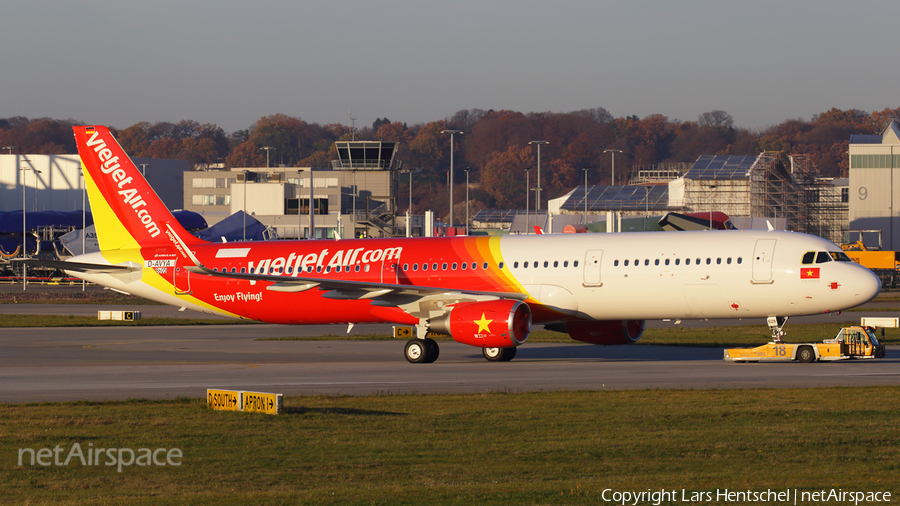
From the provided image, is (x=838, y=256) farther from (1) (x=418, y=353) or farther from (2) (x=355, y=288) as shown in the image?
(2) (x=355, y=288)

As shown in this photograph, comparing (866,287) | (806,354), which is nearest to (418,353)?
(806,354)

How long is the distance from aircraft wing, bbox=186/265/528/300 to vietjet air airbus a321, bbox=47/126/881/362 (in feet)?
0.23

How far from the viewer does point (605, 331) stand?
115 feet

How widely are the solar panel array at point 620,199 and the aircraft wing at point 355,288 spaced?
13108 centimetres

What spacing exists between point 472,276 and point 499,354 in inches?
118

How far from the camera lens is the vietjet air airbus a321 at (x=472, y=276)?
31219 mm

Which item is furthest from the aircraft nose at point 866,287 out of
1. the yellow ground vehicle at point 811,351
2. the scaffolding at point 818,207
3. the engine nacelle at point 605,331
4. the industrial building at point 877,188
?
the scaffolding at point 818,207

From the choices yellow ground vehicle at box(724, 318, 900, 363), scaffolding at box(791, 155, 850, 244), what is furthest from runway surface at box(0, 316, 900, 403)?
scaffolding at box(791, 155, 850, 244)

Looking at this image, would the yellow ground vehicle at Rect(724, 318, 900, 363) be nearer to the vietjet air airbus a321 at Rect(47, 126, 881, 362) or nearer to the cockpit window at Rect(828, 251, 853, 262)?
the vietjet air airbus a321 at Rect(47, 126, 881, 362)

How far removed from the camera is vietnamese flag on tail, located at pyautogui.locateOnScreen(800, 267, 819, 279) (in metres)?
30.8

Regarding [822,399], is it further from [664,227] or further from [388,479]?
[664,227]

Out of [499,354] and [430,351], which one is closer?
[430,351]

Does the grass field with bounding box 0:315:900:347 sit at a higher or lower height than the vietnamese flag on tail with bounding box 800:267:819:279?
lower

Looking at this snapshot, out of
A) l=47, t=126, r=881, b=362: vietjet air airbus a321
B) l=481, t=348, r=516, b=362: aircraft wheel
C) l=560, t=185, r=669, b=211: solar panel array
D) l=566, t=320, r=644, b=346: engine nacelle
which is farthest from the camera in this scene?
l=560, t=185, r=669, b=211: solar panel array
